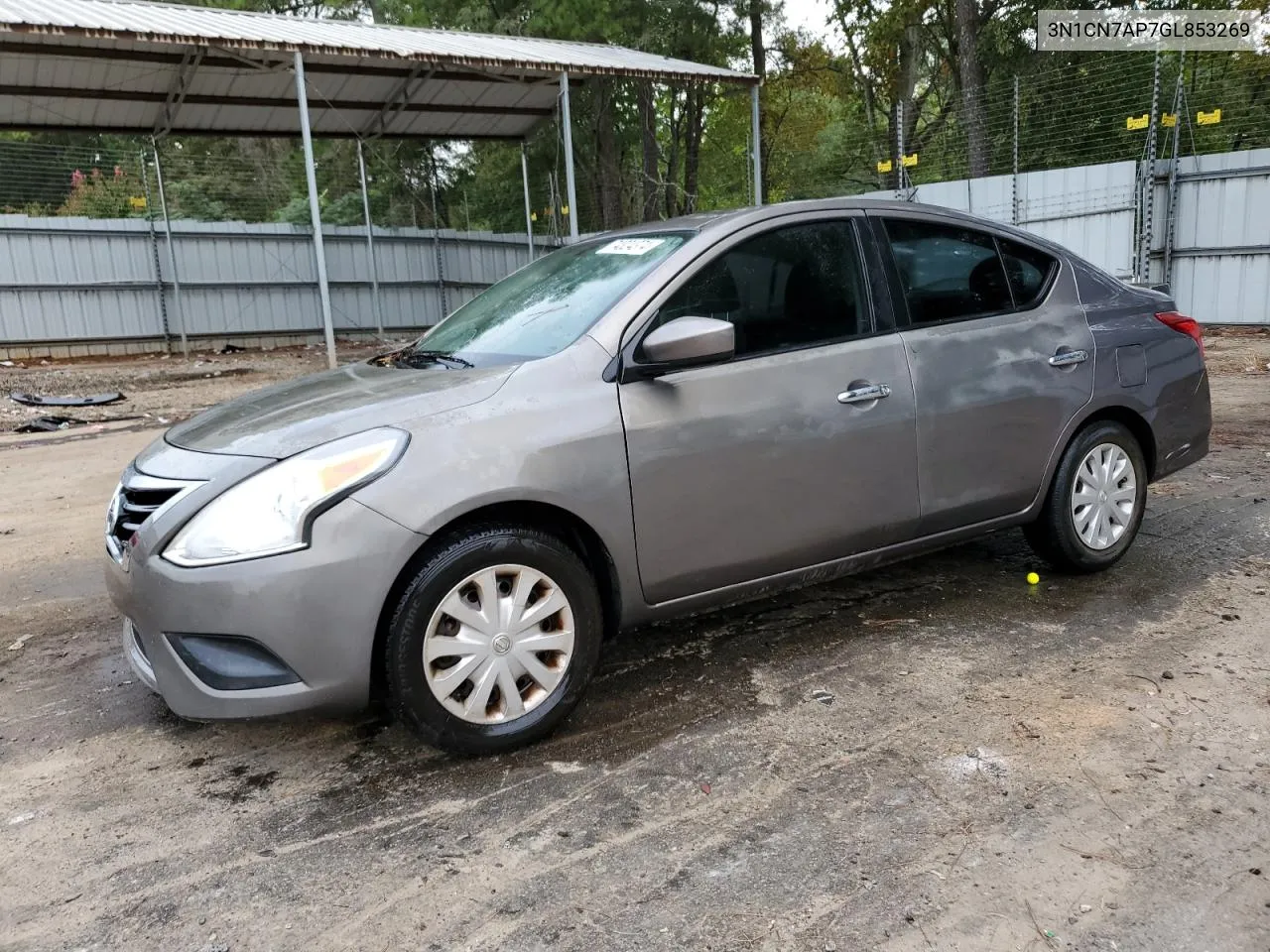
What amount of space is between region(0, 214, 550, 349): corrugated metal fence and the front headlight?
16746 millimetres

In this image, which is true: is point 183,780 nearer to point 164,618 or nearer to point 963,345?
point 164,618

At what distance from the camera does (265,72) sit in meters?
13.4

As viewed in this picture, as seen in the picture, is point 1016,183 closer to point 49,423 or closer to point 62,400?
point 49,423

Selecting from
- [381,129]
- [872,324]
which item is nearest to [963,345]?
[872,324]

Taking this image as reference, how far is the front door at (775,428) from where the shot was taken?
3.07 meters

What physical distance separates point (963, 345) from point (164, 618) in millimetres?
2932

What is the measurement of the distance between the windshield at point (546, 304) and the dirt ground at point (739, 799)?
1.25 meters

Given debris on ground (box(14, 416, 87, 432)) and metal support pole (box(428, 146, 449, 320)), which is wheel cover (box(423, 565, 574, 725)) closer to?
debris on ground (box(14, 416, 87, 432))

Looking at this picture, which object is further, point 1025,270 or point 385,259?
point 385,259

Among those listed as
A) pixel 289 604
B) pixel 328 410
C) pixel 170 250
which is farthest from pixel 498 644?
pixel 170 250

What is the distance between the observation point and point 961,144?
1647cm

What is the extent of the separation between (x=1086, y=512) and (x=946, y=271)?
1.24 meters

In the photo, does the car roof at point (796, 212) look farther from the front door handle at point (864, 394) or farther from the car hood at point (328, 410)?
the car hood at point (328, 410)

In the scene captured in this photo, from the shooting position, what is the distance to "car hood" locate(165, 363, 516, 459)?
109 inches
